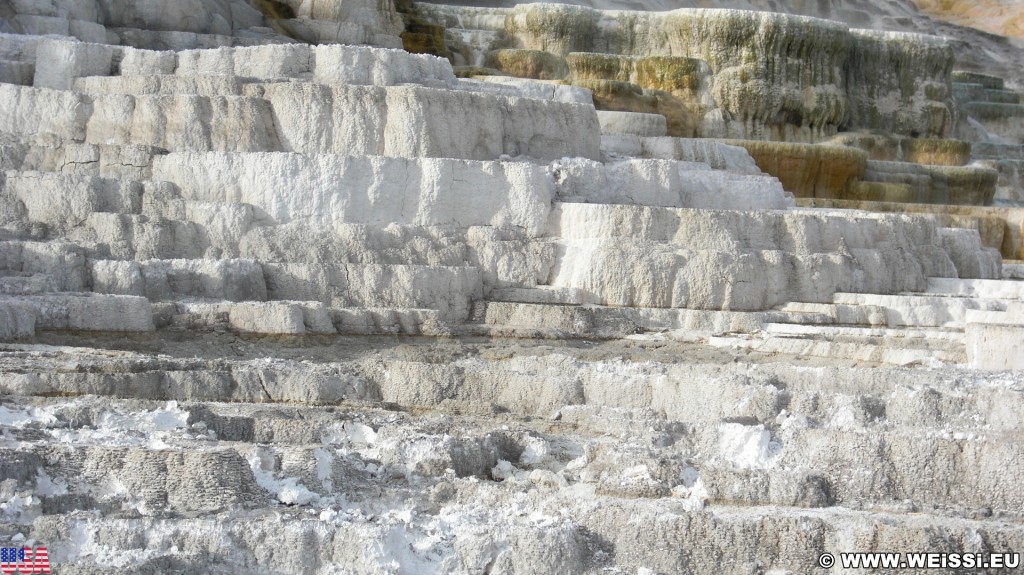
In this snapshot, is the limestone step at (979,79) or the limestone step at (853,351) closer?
the limestone step at (853,351)

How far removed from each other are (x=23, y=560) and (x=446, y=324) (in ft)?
14.7

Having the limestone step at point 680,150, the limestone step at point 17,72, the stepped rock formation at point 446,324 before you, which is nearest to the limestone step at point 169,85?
the stepped rock formation at point 446,324

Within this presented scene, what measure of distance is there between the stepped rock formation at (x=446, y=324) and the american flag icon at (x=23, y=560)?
96mm

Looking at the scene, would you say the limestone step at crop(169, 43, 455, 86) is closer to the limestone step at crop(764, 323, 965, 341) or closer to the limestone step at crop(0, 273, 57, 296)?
the limestone step at crop(0, 273, 57, 296)

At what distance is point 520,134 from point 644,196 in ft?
3.43

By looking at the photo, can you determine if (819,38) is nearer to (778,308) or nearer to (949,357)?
(778,308)

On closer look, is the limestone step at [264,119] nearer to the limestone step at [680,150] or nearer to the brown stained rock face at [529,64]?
the limestone step at [680,150]

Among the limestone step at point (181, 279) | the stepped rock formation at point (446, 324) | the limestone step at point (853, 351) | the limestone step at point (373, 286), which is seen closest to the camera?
the stepped rock formation at point (446, 324)

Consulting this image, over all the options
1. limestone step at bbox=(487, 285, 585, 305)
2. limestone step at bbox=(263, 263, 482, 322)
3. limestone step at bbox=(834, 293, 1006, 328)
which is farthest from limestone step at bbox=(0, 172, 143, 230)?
limestone step at bbox=(834, 293, 1006, 328)

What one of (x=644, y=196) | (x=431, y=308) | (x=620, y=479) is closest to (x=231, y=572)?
A: (x=620, y=479)

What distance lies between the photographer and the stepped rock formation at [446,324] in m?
4.98

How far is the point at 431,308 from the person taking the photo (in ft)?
29.7

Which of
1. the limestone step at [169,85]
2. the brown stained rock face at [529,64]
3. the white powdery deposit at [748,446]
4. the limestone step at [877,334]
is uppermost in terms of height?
the brown stained rock face at [529,64]

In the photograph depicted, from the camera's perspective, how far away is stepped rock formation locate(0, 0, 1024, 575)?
196 inches
